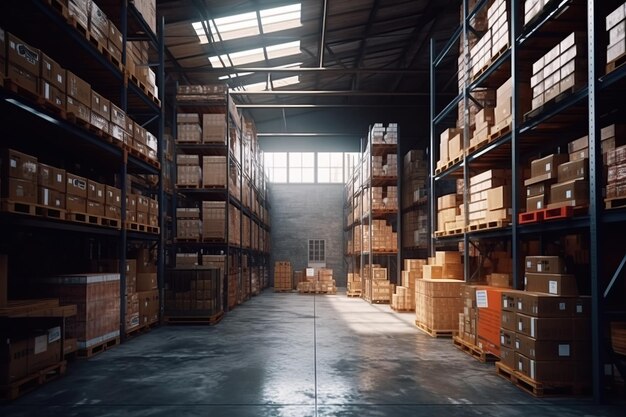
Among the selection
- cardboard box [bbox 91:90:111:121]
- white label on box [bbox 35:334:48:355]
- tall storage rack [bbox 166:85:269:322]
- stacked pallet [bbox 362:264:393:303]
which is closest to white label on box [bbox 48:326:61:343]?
white label on box [bbox 35:334:48:355]

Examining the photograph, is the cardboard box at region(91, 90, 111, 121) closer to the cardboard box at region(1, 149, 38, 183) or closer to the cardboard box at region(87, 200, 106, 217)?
the cardboard box at region(87, 200, 106, 217)

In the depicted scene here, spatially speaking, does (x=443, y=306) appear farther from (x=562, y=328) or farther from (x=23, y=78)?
(x=23, y=78)

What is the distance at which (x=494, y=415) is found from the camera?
454 cm

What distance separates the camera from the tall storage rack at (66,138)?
19.3 ft

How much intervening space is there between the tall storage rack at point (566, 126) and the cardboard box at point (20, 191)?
599 cm

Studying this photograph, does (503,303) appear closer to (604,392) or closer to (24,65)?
(604,392)

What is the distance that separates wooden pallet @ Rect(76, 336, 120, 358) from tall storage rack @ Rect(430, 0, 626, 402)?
19.5 ft

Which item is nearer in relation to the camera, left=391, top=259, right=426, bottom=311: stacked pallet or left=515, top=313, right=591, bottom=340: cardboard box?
left=515, top=313, right=591, bottom=340: cardboard box

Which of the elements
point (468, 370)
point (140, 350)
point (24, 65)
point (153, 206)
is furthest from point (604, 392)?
point (153, 206)

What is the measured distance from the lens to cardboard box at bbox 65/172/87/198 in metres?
6.51

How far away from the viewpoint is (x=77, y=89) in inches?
265

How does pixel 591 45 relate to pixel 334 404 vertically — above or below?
above

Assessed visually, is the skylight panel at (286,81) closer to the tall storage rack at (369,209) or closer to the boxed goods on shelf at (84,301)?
the tall storage rack at (369,209)

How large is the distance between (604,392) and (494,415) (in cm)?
128
